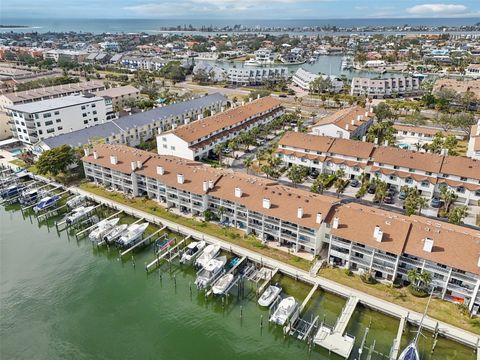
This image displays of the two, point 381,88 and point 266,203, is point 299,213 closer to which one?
point 266,203

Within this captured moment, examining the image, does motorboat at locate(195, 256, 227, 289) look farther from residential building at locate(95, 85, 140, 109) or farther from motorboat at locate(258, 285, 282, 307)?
residential building at locate(95, 85, 140, 109)

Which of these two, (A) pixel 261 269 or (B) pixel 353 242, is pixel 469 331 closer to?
(B) pixel 353 242

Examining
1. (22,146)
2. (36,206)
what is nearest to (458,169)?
(36,206)

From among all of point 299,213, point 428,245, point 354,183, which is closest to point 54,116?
point 299,213

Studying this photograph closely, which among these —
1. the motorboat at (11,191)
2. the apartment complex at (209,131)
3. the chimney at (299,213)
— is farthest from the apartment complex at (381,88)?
the motorboat at (11,191)

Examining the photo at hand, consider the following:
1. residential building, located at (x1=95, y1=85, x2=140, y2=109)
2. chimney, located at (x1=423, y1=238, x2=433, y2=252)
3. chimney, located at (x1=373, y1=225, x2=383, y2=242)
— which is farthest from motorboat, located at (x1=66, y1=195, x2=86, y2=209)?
residential building, located at (x1=95, y1=85, x2=140, y2=109)

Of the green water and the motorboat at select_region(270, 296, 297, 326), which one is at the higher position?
the motorboat at select_region(270, 296, 297, 326)

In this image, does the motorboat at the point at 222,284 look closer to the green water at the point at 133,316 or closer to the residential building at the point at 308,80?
the green water at the point at 133,316
